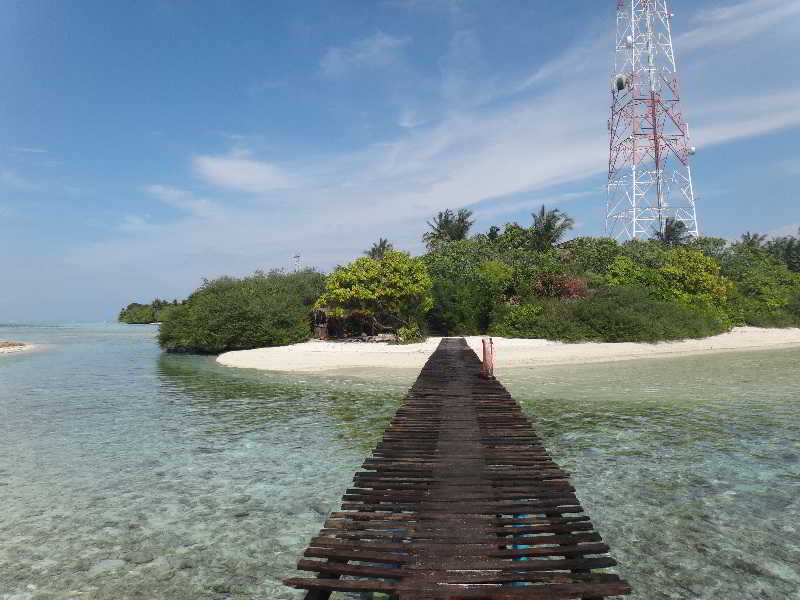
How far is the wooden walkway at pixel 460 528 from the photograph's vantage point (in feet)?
11.2

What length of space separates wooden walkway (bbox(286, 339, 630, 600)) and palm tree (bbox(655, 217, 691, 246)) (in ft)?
164

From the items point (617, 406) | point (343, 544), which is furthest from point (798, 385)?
point (343, 544)

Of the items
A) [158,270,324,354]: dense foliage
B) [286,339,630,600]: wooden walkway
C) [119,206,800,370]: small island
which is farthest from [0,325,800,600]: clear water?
[158,270,324,354]: dense foliage

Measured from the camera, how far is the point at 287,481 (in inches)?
305

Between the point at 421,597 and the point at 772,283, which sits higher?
→ the point at 772,283

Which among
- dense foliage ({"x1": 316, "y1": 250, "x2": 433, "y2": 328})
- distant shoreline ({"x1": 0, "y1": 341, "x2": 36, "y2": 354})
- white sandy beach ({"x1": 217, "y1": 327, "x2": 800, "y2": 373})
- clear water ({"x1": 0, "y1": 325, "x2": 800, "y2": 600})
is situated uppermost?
dense foliage ({"x1": 316, "y1": 250, "x2": 433, "y2": 328})

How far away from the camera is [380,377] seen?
19.2 m

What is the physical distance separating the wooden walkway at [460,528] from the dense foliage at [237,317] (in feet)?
79.4

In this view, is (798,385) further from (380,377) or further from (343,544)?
(343,544)

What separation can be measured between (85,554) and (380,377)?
13.9m

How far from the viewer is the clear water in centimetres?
511

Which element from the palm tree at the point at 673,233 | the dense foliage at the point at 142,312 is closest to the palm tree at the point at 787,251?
the palm tree at the point at 673,233

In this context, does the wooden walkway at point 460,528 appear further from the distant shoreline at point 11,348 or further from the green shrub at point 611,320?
the distant shoreline at point 11,348

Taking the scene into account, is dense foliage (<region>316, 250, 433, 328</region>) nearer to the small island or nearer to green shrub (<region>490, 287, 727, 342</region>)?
the small island
